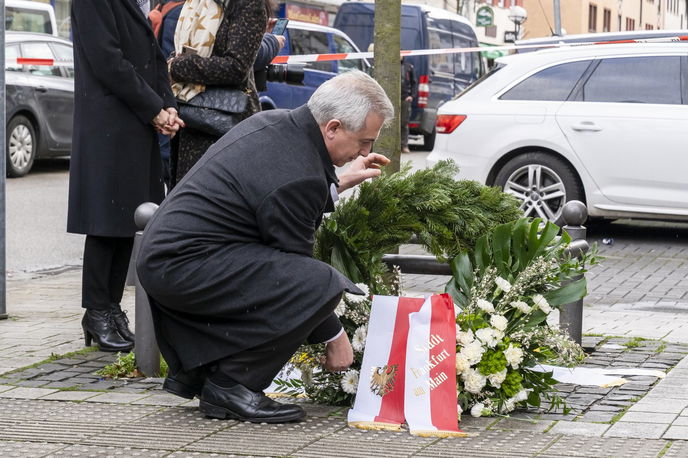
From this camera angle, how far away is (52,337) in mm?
6398

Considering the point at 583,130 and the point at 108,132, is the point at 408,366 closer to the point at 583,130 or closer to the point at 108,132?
the point at 108,132

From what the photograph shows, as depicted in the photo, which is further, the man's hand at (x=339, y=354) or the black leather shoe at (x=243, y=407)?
the man's hand at (x=339, y=354)

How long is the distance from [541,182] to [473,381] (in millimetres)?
6226

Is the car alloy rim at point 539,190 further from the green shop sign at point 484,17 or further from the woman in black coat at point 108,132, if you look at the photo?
the green shop sign at point 484,17

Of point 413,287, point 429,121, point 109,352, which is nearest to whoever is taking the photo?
point 109,352

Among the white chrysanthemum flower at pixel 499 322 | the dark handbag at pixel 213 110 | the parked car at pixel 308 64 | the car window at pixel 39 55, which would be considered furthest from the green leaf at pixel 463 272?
the parked car at pixel 308 64

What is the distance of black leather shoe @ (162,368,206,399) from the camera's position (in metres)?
4.76

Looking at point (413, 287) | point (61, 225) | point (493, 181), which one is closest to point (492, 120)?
point (493, 181)

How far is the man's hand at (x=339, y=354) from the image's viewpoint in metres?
4.73

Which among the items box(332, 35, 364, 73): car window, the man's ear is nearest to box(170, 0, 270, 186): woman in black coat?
the man's ear

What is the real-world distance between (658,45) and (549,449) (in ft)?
23.4

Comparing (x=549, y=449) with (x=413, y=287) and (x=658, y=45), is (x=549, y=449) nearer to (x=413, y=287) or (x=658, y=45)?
(x=413, y=287)

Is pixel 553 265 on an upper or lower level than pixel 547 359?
upper

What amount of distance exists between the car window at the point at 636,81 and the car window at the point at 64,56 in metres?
8.69
